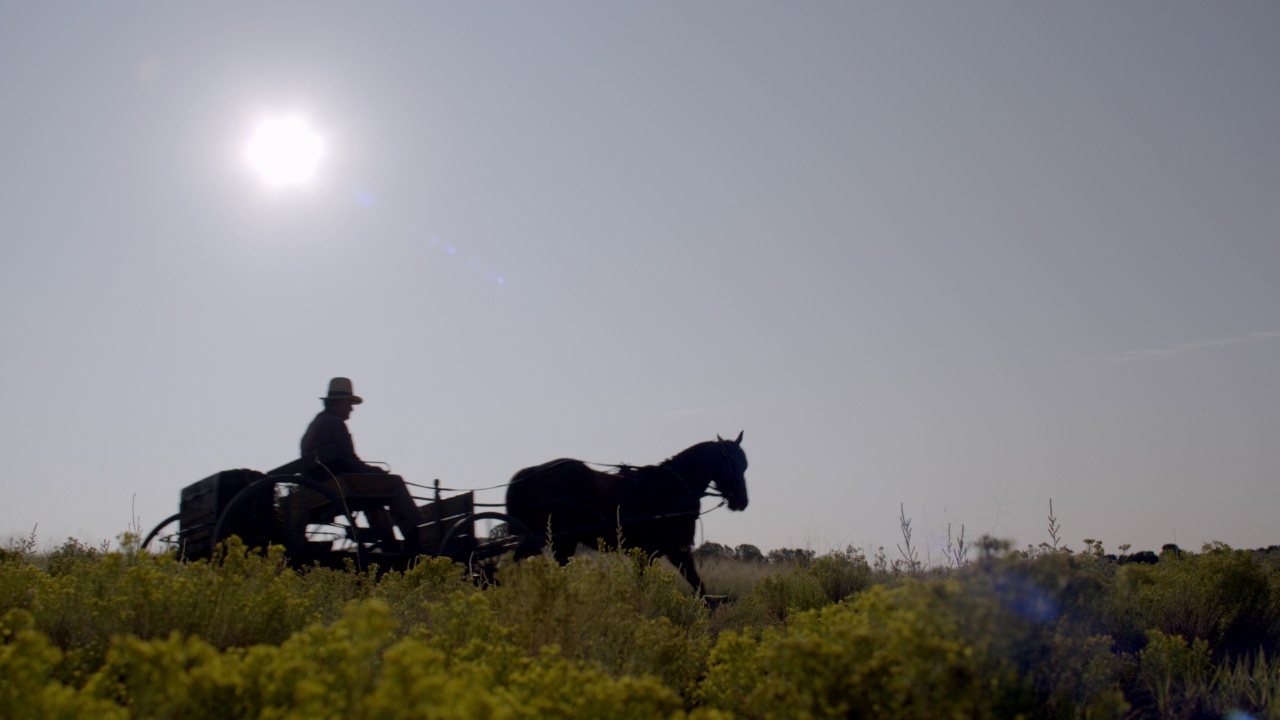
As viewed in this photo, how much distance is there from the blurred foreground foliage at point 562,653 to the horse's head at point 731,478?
5542mm

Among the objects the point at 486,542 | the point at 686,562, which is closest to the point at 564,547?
the point at 486,542

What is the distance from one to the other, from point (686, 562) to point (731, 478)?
Result: 1736mm

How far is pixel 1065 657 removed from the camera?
330 centimetres

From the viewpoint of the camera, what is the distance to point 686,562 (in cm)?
1076

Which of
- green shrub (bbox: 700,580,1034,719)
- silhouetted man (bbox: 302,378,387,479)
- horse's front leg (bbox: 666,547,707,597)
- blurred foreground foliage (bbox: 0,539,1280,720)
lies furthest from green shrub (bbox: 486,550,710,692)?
horse's front leg (bbox: 666,547,707,597)

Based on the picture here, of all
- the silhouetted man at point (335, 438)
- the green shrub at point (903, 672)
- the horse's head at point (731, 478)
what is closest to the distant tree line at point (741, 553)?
the horse's head at point (731, 478)

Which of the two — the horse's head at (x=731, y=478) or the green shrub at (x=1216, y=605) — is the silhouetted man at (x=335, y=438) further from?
the green shrub at (x=1216, y=605)

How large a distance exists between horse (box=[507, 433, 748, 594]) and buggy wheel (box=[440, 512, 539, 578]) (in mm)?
135

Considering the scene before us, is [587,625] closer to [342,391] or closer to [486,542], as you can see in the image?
[486,542]

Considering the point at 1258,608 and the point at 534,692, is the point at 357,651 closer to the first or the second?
the point at 534,692

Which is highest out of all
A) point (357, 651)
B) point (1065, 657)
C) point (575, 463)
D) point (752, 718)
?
point (575, 463)

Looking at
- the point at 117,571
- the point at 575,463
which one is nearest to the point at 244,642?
the point at 117,571

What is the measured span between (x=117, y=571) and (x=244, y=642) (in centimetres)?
78

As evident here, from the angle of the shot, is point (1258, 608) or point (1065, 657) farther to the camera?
point (1258, 608)
